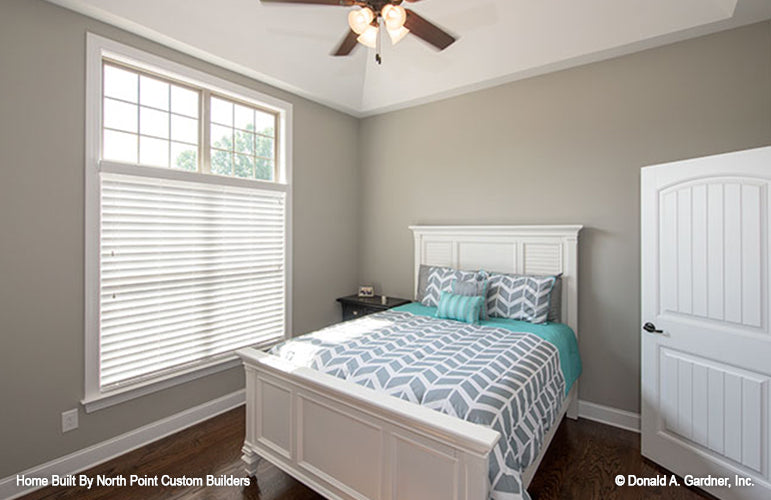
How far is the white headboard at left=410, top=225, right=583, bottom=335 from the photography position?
2984 mm

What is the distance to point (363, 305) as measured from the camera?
3.83 metres

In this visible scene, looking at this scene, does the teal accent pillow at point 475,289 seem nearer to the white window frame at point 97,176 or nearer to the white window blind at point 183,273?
the white window blind at point 183,273

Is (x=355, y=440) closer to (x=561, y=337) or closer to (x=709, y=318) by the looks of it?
(x=561, y=337)

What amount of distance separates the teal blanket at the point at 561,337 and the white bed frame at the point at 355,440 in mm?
363

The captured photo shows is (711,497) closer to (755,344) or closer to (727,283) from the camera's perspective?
(755,344)

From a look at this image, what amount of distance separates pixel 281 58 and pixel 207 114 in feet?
2.61

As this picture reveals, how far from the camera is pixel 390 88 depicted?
3.77 metres

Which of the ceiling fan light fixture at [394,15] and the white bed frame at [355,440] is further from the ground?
the ceiling fan light fixture at [394,15]

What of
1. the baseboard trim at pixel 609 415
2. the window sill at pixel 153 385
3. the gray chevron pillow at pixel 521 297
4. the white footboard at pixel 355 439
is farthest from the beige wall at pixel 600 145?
the window sill at pixel 153 385

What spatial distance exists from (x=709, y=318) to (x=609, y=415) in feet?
4.00

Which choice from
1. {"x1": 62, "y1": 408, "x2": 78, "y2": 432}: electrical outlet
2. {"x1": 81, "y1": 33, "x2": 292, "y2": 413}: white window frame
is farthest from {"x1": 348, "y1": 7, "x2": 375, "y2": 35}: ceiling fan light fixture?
{"x1": 62, "y1": 408, "x2": 78, "y2": 432}: electrical outlet

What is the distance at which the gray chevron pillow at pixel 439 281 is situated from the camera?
10.5 feet

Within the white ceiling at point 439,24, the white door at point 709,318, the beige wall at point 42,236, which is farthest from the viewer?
the white ceiling at point 439,24

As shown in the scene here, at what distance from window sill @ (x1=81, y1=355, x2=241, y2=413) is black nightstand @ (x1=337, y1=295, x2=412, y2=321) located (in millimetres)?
1260
